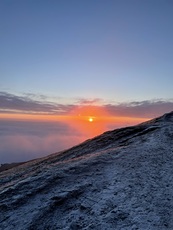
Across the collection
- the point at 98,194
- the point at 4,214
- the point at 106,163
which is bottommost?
the point at 4,214

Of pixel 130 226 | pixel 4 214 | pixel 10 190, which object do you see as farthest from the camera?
pixel 10 190

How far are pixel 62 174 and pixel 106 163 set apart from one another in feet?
9.82

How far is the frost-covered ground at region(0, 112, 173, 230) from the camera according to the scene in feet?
35.7

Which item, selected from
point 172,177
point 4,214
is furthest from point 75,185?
point 172,177

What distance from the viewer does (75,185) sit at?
13.8 meters

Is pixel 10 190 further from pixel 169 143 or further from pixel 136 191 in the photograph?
pixel 169 143

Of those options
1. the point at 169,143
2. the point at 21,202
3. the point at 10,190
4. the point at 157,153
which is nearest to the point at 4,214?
the point at 21,202

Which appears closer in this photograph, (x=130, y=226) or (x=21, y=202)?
(x=130, y=226)

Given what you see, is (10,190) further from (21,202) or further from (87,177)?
(87,177)

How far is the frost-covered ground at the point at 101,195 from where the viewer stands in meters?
10.9

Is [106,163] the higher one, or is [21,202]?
[106,163]

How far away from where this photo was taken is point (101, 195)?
12539mm

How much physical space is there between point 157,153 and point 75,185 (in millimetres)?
6756

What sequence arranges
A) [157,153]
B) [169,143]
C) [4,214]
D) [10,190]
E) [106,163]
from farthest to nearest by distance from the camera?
[169,143] → [157,153] → [106,163] → [10,190] → [4,214]
